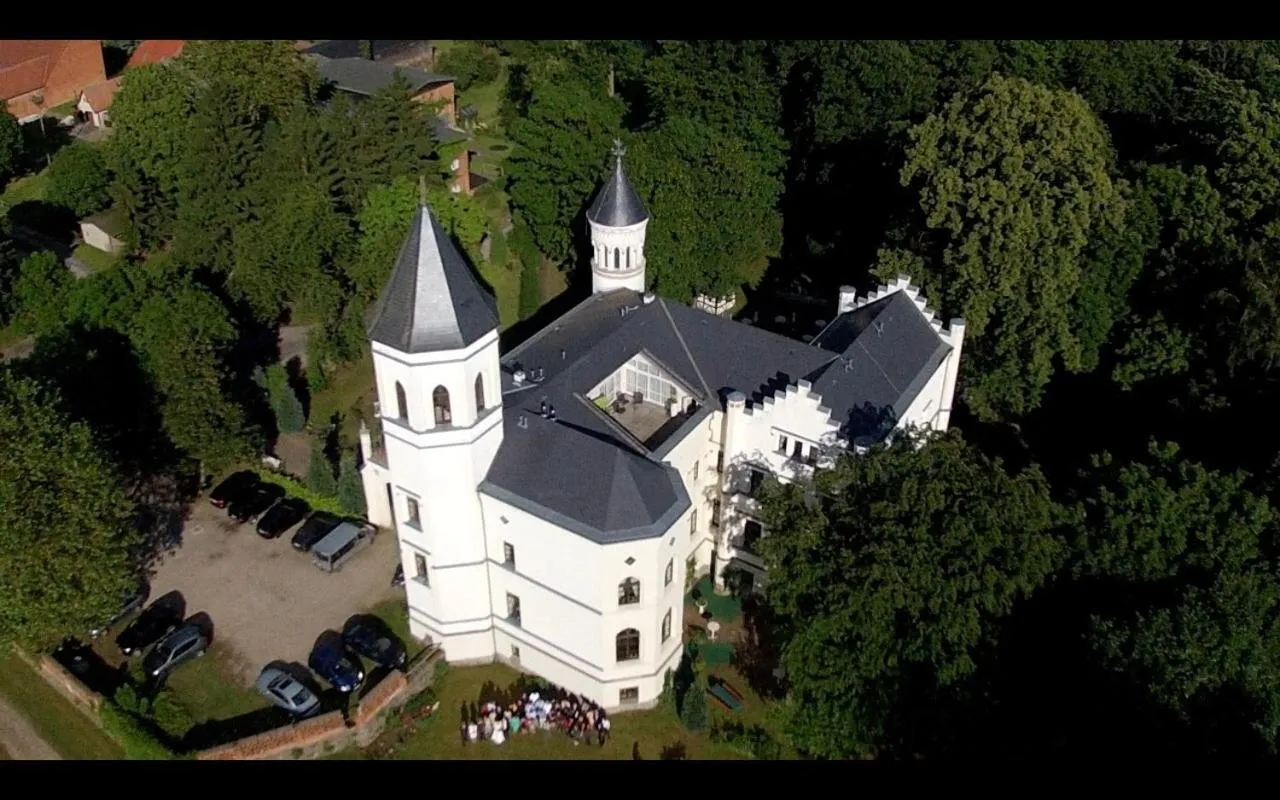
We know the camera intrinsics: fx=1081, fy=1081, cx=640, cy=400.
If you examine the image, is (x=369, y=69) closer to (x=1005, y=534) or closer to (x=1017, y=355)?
(x=1017, y=355)

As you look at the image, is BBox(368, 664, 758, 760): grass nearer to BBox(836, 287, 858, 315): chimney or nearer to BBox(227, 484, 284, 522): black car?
BBox(227, 484, 284, 522): black car

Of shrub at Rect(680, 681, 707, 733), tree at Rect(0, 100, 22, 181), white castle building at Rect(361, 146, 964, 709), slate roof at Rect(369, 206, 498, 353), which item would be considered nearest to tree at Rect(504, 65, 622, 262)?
white castle building at Rect(361, 146, 964, 709)

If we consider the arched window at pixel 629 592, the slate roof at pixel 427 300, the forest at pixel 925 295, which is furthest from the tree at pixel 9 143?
the arched window at pixel 629 592

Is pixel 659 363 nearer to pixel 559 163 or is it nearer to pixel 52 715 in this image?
pixel 559 163

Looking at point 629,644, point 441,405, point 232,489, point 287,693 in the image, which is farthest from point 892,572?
point 232,489

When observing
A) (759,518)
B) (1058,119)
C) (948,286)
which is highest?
(1058,119)

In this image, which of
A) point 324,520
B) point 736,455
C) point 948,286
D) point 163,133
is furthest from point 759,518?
point 163,133
